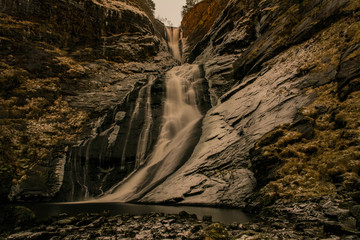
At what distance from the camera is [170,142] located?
17.5m

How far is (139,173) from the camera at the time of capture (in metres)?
15.6

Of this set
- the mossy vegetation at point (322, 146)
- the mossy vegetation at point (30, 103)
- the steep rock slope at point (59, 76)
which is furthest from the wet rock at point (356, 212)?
the mossy vegetation at point (30, 103)

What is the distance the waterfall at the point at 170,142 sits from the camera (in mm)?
13758

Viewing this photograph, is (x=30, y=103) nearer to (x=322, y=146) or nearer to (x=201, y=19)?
(x=322, y=146)

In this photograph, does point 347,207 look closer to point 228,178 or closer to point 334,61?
point 228,178

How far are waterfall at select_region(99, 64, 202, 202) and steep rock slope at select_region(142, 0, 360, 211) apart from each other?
1415mm

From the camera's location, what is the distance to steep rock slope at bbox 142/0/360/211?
7.37 metres

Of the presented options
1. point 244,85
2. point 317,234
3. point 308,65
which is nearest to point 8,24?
point 244,85

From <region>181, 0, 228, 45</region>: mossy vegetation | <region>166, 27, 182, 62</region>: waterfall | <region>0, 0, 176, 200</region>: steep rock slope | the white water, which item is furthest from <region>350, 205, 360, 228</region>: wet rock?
<region>181, 0, 228, 45</region>: mossy vegetation

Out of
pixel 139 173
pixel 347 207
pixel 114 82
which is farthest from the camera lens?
pixel 114 82

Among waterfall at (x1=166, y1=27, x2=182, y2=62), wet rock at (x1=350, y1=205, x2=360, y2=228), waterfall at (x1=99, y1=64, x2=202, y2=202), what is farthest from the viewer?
waterfall at (x1=166, y1=27, x2=182, y2=62)

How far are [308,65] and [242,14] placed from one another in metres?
17.7

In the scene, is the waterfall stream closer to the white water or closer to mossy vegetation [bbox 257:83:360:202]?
the white water

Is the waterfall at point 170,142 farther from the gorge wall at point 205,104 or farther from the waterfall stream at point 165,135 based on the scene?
the gorge wall at point 205,104
